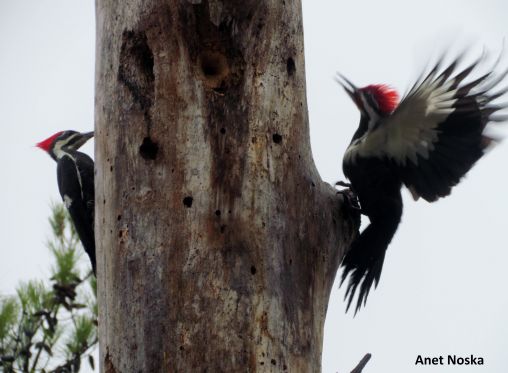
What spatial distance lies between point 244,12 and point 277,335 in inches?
43.1

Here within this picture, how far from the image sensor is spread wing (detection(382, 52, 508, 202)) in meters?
2.95

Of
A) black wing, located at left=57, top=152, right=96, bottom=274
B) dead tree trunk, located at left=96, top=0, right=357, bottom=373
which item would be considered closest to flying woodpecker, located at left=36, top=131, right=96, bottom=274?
black wing, located at left=57, top=152, right=96, bottom=274

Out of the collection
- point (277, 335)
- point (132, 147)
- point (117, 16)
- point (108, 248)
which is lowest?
point (277, 335)

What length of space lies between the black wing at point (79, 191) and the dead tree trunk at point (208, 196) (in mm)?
1187

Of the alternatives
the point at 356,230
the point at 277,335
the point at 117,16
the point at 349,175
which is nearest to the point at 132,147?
the point at 117,16

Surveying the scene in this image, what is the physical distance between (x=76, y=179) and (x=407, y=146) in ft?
5.72

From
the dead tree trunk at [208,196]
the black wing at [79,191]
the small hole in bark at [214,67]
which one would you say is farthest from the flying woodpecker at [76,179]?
the small hole in bark at [214,67]

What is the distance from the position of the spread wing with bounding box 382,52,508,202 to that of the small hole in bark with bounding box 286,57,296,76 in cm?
61

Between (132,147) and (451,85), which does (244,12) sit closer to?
(132,147)

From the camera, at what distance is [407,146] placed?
321 cm

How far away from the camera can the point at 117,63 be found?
255cm

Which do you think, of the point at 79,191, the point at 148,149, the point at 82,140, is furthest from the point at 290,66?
the point at 82,140

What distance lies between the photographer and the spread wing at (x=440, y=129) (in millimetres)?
2953

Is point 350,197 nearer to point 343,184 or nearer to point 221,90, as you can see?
point 343,184
